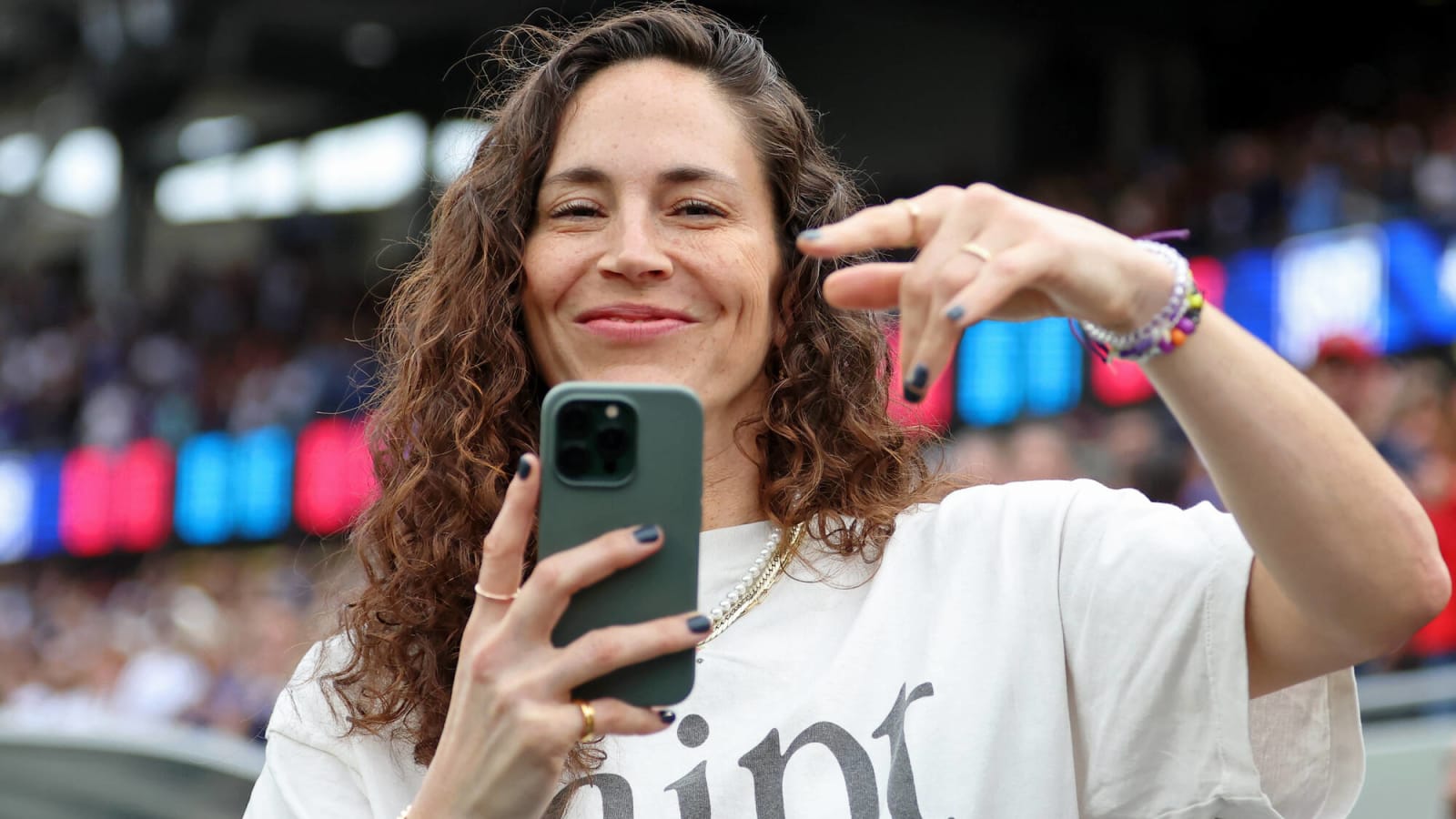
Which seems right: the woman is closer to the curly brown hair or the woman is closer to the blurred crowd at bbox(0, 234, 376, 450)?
the curly brown hair

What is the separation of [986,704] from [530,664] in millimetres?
456

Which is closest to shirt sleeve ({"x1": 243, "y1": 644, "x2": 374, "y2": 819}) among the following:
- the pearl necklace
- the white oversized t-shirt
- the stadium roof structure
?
the white oversized t-shirt

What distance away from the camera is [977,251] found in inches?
45.6

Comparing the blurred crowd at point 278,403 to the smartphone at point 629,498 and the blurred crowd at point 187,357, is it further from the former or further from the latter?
the smartphone at point 629,498

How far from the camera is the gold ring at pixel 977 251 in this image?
1.16m

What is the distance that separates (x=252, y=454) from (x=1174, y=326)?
11738 millimetres

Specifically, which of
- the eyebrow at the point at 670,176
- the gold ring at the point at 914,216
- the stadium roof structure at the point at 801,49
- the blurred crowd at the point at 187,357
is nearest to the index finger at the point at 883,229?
the gold ring at the point at 914,216

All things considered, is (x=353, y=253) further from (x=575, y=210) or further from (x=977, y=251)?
(x=977, y=251)

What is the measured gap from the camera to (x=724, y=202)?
1.68 m

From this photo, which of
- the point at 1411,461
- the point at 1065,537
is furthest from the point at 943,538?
the point at 1411,461

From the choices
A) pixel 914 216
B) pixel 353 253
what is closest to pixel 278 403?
pixel 353 253

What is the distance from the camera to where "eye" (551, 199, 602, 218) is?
5.51 feet

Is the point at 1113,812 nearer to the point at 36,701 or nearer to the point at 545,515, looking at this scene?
the point at 545,515

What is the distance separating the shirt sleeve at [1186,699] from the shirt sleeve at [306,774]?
0.70m
